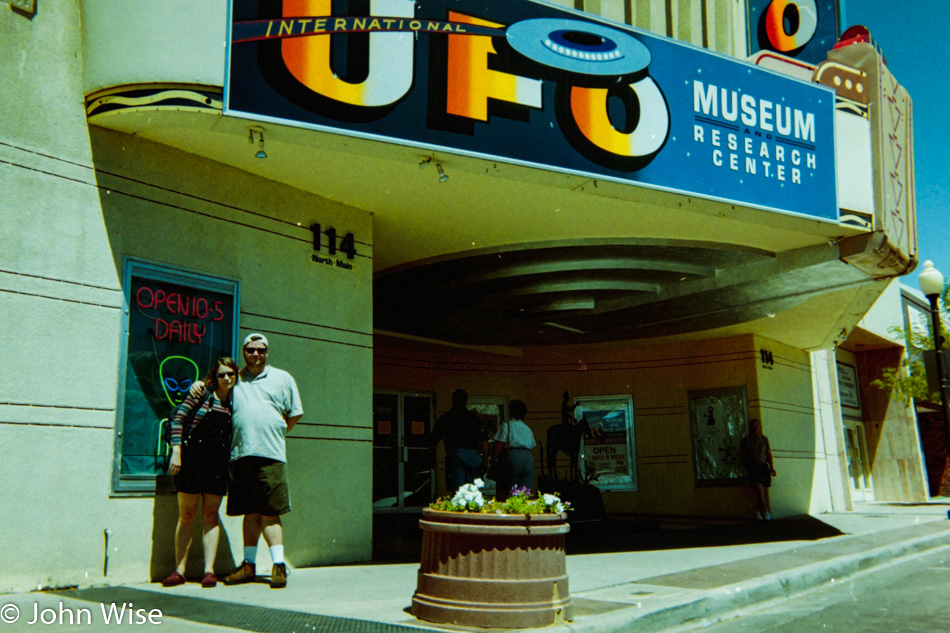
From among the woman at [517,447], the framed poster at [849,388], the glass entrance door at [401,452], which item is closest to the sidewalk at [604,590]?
the woman at [517,447]

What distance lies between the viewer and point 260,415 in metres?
6.59

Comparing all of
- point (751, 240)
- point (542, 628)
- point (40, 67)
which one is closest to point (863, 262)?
point (751, 240)

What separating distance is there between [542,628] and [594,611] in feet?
2.26

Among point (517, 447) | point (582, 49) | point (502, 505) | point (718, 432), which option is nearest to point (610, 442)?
point (718, 432)

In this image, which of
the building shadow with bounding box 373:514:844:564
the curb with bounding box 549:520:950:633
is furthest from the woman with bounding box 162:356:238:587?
the curb with bounding box 549:520:950:633

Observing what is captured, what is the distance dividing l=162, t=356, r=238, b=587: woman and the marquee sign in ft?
8.05

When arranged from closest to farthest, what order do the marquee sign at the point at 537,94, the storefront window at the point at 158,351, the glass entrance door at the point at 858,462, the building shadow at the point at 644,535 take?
the storefront window at the point at 158,351 < the marquee sign at the point at 537,94 < the building shadow at the point at 644,535 < the glass entrance door at the point at 858,462

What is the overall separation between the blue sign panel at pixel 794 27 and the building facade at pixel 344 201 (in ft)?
3.39

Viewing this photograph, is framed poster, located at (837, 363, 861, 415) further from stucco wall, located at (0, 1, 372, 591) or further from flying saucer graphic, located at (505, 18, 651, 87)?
stucco wall, located at (0, 1, 372, 591)

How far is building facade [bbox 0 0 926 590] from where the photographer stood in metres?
6.45

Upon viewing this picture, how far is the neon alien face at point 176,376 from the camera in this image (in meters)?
7.12

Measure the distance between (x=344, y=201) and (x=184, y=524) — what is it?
411cm

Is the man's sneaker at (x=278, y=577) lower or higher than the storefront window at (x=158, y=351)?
lower

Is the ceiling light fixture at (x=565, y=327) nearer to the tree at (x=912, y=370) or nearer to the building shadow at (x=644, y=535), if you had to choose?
the building shadow at (x=644, y=535)
